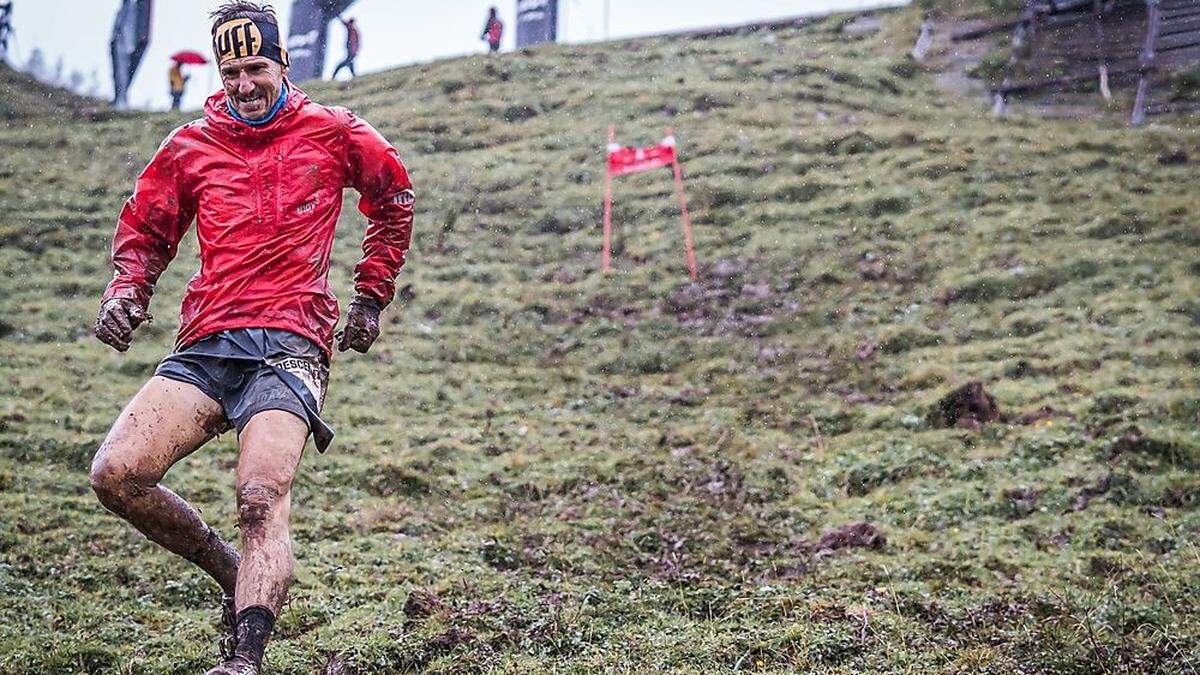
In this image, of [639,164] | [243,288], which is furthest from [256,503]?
[639,164]

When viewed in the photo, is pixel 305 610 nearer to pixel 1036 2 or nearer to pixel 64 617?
pixel 64 617

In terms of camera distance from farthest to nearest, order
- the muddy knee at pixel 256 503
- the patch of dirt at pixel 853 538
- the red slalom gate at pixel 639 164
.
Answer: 1. the red slalom gate at pixel 639 164
2. the patch of dirt at pixel 853 538
3. the muddy knee at pixel 256 503

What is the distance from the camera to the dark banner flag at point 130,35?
28.8 metres

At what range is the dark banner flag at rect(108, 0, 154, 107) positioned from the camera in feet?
94.5

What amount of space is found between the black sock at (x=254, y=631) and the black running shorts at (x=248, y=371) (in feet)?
2.57

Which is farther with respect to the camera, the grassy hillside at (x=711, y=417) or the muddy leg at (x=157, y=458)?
the grassy hillside at (x=711, y=417)

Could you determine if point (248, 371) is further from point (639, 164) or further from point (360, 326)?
point (639, 164)

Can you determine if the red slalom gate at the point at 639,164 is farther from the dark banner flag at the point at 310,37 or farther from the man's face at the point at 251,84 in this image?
the dark banner flag at the point at 310,37

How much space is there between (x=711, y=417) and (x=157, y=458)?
6.97m

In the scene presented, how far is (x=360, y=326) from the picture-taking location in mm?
4746

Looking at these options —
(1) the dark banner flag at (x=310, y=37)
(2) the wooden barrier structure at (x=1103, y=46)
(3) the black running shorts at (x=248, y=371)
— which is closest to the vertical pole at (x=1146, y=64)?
(2) the wooden barrier structure at (x=1103, y=46)

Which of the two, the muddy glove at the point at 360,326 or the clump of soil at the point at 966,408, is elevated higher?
the muddy glove at the point at 360,326

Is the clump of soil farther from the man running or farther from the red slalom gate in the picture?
the man running

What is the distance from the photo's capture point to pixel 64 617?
19.2 ft
